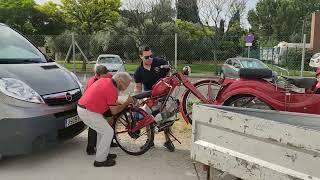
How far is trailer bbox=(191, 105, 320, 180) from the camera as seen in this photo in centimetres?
353

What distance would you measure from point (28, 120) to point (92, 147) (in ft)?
3.91

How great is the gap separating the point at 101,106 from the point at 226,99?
1778 millimetres

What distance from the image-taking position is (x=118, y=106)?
6211mm

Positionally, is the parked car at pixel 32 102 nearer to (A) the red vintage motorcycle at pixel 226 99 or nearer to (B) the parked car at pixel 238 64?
(A) the red vintage motorcycle at pixel 226 99

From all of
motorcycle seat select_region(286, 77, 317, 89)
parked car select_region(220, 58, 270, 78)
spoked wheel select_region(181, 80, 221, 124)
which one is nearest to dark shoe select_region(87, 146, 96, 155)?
spoked wheel select_region(181, 80, 221, 124)

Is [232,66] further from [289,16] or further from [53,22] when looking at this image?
[289,16]

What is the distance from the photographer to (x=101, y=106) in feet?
19.6

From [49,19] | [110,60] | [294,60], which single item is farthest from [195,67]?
[49,19]

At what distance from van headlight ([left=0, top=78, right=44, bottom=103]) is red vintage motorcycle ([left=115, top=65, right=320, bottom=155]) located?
4.26 feet

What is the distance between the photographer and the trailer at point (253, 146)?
11.6ft

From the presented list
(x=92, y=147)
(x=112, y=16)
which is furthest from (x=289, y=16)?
(x=92, y=147)

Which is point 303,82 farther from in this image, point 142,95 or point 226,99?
point 142,95

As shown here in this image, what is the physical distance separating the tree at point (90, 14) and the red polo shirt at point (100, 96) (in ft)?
122

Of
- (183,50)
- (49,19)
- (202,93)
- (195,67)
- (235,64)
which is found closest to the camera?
(202,93)
